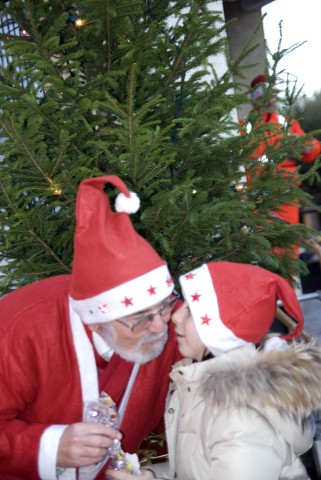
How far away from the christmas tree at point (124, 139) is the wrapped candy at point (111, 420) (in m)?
0.79

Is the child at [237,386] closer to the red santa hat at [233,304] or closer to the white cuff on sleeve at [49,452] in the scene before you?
the red santa hat at [233,304]

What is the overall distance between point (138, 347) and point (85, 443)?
0.39 metres

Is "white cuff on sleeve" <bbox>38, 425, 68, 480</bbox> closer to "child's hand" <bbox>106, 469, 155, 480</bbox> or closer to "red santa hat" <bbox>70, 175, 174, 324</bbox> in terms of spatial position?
"child's hand" <bbox>106, 469, 155, 480</bbox>

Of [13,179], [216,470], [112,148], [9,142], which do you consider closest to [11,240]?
[13,179]

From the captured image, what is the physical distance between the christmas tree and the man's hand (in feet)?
2.98

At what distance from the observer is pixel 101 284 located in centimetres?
198

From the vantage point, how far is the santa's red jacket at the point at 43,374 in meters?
2.05

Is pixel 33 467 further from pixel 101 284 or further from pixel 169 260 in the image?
pixel 169 260

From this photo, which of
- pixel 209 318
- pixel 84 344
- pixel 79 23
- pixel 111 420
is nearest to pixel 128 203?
pixel 209 318

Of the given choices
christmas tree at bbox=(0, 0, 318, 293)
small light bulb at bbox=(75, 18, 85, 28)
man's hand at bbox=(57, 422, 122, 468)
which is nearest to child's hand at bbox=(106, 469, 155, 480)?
man's hand at bbox=(57, 422, 122, 468)

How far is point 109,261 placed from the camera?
6.43 ft

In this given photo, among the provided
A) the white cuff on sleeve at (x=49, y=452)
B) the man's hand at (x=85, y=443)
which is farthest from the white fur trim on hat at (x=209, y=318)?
the white cuff on sleeve at (x=49, y=452)

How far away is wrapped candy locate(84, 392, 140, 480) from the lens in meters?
2.06

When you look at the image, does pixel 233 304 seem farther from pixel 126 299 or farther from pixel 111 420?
pixel 111 420
